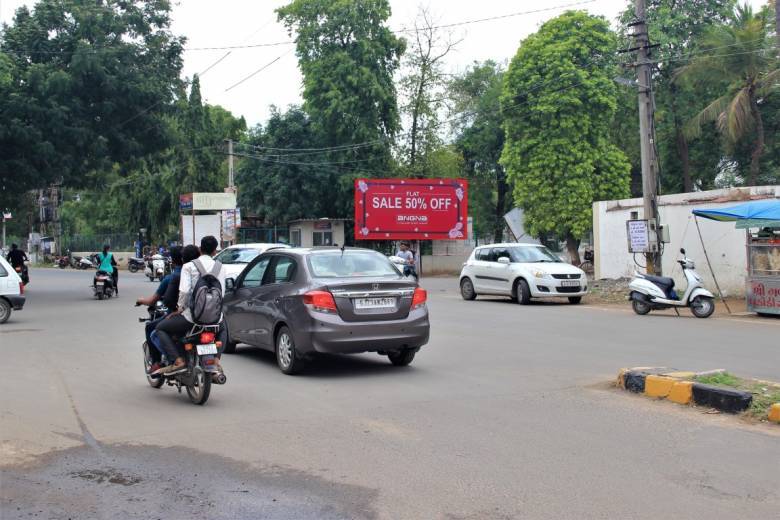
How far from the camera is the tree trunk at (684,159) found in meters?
39.2

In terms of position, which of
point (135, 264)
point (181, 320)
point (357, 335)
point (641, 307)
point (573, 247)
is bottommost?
point (641, 307)

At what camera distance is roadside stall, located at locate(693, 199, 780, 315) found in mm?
16391

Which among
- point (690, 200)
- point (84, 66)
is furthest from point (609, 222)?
point (84, 66)

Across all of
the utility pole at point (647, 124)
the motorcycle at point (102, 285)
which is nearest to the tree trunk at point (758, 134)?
the utility pole at point (647, 124)

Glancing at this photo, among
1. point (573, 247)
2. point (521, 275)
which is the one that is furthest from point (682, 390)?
point (573, 247)

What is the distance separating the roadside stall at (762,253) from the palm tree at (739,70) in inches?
639

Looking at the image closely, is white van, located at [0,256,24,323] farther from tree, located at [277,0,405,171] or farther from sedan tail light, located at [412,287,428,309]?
tree, located at [277,0,405,171]

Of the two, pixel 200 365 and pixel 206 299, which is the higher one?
pixel 206 299

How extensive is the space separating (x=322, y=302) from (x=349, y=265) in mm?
910

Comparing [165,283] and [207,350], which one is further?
[165,283]

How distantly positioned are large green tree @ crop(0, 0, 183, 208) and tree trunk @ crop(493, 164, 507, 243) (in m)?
29.5

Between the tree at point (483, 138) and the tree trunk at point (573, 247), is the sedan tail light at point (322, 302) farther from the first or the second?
the tree at point (483, 138)

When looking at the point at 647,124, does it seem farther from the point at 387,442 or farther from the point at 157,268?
the point at 157,268

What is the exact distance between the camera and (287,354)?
9.74m
